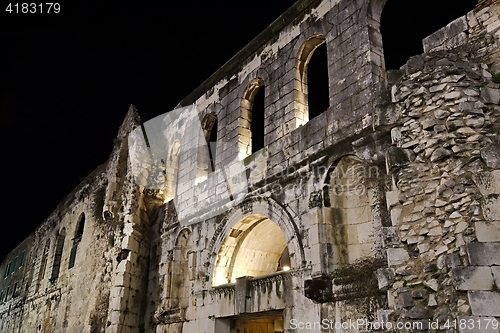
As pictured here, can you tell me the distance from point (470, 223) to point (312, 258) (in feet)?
8.40

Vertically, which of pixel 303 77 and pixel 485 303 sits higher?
pixel 303 77

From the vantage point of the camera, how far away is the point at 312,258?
651cm

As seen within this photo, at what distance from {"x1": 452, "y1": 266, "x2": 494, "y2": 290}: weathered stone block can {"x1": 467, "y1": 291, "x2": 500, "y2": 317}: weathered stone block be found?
6cm

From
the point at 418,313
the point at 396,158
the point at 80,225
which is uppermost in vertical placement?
the point at 80,225

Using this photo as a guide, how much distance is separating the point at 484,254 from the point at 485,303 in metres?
0.46

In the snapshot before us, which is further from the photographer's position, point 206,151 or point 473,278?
point 206,151

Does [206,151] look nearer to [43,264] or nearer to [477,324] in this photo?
[477,324]

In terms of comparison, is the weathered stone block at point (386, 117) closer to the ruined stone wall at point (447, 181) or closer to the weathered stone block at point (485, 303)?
the ruined stone wall at point (447, 181)

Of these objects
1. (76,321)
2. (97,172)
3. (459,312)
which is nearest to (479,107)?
(459,312)

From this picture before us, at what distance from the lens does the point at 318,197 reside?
6809mm

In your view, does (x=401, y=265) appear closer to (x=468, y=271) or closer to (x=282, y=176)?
(x=468, y=271)

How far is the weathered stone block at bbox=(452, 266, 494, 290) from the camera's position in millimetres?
4164

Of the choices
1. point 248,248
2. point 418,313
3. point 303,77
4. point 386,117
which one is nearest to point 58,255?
point 248,248

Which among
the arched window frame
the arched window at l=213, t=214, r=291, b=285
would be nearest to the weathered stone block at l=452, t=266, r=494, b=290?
the arched window frame
